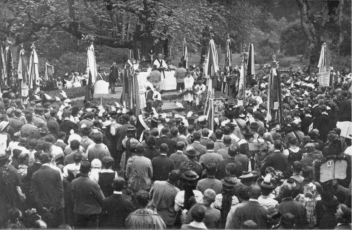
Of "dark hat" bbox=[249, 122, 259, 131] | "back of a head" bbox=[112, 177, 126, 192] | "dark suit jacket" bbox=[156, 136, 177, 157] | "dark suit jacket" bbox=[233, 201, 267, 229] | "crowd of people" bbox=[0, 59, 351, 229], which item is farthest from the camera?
"dark hat" bbox=[249, 122, 259, 131]

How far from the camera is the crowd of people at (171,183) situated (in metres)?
8.40

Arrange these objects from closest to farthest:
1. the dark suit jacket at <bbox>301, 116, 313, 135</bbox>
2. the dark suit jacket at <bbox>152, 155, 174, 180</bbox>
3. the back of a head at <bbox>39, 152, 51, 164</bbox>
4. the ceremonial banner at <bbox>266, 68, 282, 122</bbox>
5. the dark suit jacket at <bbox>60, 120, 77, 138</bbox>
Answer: the back of a head at <bbox>39, 152, 51, 164</bbox>
the dark suit jacket at <bbox>152, 155, 174, 180</bbox>
the dark suit jacket at <bbox>60, 120, 77, 138</bbox>
the dark suit jacket at <bbox>301, 116, 313, 135</bbox>
the ceremonial banner at <bbox>266, 68, 282, 122</bbox>

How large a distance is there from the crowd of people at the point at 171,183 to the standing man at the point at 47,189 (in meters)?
0.01

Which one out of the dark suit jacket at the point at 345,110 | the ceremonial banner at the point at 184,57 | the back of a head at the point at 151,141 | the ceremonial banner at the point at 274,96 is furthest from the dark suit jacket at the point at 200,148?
the ceremonial banner at the point at 184,57

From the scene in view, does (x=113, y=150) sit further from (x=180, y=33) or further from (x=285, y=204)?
(x=180, y=33)

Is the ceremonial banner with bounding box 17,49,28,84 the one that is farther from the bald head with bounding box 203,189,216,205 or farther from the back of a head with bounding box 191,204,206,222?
the back of a head with bounding box 191,204,206,222

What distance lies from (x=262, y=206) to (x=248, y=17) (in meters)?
28.7

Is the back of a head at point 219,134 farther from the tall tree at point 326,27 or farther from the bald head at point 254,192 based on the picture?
the tall tree at point 326,27

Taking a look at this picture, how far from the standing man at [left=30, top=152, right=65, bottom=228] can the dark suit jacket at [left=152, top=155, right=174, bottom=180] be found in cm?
174

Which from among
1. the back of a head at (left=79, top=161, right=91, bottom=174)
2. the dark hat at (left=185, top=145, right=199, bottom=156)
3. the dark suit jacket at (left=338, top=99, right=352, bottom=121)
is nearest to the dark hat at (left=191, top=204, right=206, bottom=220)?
the back of a head at (left=79, top=161, right=91, bottom=174)

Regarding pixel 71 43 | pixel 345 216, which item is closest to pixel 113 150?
pixel 345 216

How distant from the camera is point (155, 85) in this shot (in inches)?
945

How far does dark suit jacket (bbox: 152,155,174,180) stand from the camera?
1077 centimetres

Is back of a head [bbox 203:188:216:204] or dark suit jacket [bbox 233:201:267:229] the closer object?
dark suit jacket [bbox 233:201:267:229]
